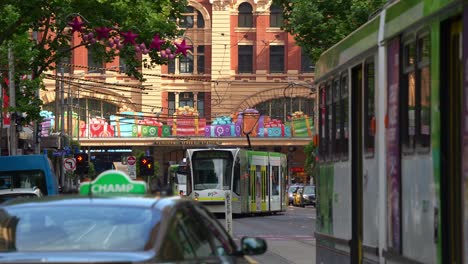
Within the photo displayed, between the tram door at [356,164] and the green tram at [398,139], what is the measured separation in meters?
0.01

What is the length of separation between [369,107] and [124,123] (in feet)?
236

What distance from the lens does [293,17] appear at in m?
34.6

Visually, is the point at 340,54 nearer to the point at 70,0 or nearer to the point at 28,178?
the point at 70,0

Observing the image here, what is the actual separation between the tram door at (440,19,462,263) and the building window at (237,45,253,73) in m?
76.8

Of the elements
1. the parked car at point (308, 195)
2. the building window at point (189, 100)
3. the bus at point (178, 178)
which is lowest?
the parked car at point (308, 195)

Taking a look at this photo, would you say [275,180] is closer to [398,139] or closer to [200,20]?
[200,20]

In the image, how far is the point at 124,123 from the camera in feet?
272

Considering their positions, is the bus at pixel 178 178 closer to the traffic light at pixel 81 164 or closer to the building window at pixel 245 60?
the traffic light at pixel 81 164

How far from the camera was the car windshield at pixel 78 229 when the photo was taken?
7345mm

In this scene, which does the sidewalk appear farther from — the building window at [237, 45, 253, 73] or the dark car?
the building window at [237, 45, 253, 73]

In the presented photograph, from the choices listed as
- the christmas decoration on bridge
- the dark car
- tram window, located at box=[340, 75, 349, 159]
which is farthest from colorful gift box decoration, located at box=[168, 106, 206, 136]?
the dark car

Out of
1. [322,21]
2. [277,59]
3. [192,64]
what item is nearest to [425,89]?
[322,21]

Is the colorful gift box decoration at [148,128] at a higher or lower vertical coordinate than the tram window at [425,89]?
higher

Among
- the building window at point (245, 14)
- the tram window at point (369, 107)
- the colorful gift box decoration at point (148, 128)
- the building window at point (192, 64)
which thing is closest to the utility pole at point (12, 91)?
the tram window at point (369, 107)
